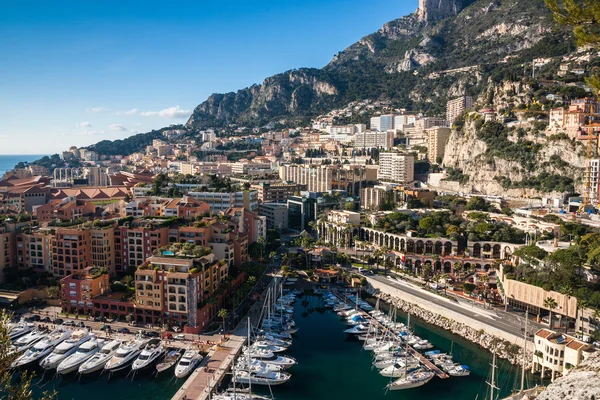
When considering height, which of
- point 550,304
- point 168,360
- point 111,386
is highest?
point 550,304

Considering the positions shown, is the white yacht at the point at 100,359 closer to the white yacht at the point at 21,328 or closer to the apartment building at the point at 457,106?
the white yacht at the point at 21,328

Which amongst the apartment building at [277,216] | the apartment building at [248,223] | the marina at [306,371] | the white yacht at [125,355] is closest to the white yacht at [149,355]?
the marina at [306,371]

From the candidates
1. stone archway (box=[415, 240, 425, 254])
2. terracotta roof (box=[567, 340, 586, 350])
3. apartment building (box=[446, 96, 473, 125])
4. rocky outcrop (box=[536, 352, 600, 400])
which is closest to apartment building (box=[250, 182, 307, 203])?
stone archway (box=[415, 240, 425, 254])

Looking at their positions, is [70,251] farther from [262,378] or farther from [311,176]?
[311,176]

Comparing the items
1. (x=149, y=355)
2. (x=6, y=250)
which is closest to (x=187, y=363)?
(x=149, y=355)

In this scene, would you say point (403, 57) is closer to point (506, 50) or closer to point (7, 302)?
point (506, 50)

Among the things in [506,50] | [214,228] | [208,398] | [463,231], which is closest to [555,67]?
[506,50]
